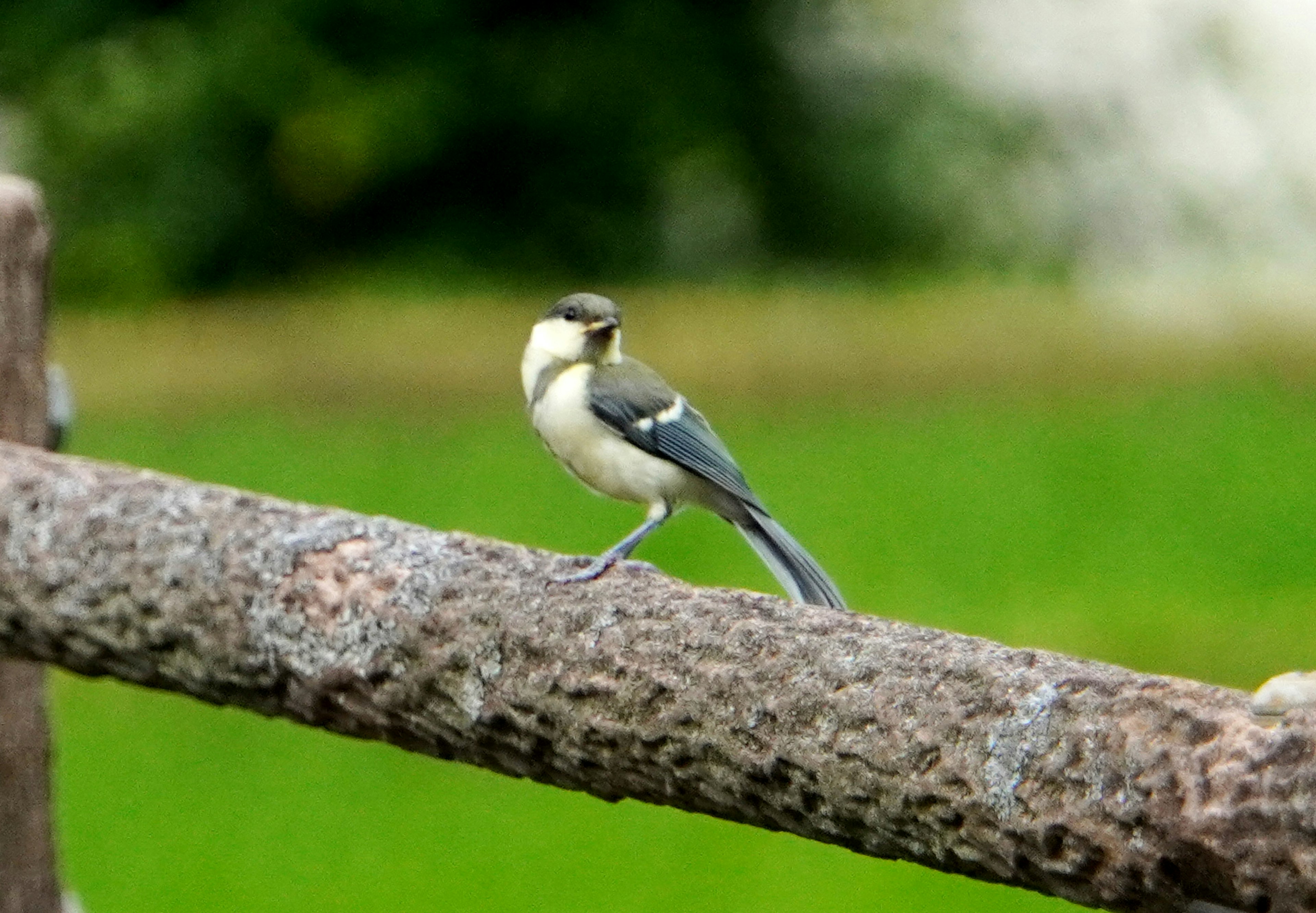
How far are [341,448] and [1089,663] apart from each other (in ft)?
21.8

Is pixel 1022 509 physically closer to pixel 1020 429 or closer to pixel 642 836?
pixel 1020 429

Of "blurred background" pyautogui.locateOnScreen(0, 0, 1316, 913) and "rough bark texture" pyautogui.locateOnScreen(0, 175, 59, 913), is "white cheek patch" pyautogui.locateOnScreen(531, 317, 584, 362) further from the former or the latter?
"blurred background" pyautogui.locateOnScreen(0, 0, 1316, 913)

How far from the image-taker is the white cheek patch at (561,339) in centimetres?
258

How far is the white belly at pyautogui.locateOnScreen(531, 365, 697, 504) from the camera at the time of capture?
242 cm

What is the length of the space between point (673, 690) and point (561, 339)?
3.83 feet

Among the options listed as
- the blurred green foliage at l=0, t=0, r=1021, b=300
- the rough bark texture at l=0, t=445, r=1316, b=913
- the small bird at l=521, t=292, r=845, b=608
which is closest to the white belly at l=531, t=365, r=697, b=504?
the small bird at l=521, t=292, r=845, b=608

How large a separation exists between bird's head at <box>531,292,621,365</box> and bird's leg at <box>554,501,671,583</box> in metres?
0.22

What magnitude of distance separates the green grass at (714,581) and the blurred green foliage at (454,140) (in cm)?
201

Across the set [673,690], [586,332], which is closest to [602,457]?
[586,332]

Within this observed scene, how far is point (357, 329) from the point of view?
30.1ft

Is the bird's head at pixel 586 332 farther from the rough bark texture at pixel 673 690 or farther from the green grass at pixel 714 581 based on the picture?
the green grass at pixel 714 581

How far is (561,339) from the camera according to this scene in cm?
260

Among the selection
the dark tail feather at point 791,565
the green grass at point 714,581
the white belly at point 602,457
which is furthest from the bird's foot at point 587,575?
the green grass at point 714,581

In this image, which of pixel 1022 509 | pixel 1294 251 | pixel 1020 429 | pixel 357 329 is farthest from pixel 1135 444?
pixel 357 329
